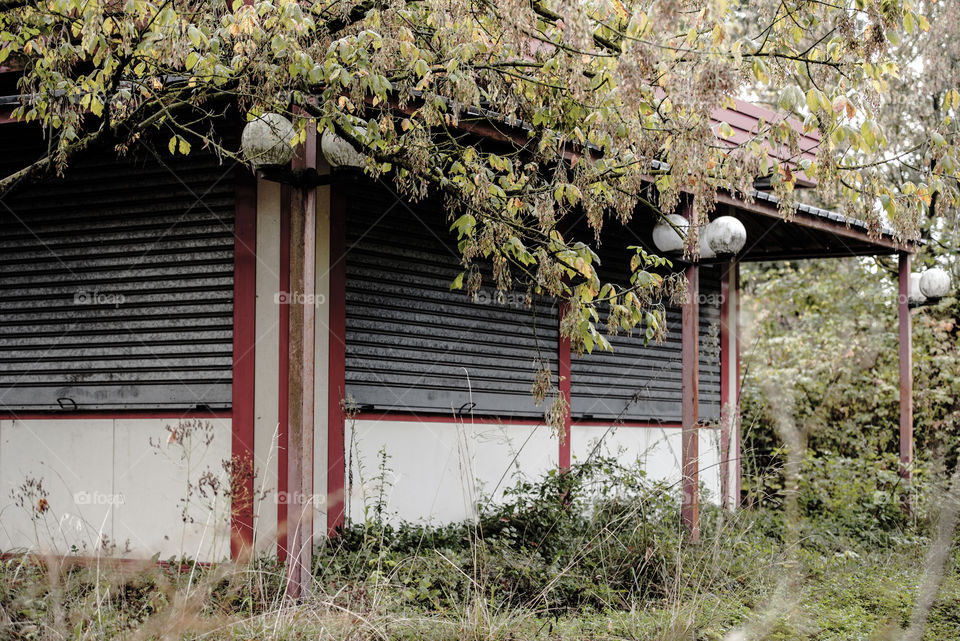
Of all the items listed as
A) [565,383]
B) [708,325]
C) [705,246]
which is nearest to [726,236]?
[705,246]

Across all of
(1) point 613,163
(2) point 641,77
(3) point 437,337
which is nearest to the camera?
(2) point 641,77

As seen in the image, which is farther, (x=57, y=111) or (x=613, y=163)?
(x=613, y=163)

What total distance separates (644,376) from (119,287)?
5.04m

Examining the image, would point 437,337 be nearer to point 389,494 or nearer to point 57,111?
point 389,494

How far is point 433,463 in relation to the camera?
7680 millimetres

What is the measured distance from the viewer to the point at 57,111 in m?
5.74

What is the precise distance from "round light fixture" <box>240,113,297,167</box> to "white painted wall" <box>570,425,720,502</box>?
14.0 feet

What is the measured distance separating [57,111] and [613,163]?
10.7 ft

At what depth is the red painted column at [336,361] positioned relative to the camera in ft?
22.7

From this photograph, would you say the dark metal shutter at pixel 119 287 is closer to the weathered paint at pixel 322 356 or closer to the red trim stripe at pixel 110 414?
the red trim stripe at pixel 110 414

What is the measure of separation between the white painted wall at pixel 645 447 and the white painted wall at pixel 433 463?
55cm

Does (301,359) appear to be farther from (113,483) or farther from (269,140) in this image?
(113,483)

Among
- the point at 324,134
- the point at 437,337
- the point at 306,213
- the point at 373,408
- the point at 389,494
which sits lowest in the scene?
the point at 389,494

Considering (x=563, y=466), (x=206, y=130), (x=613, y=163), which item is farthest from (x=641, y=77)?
(x=563, y=466)
